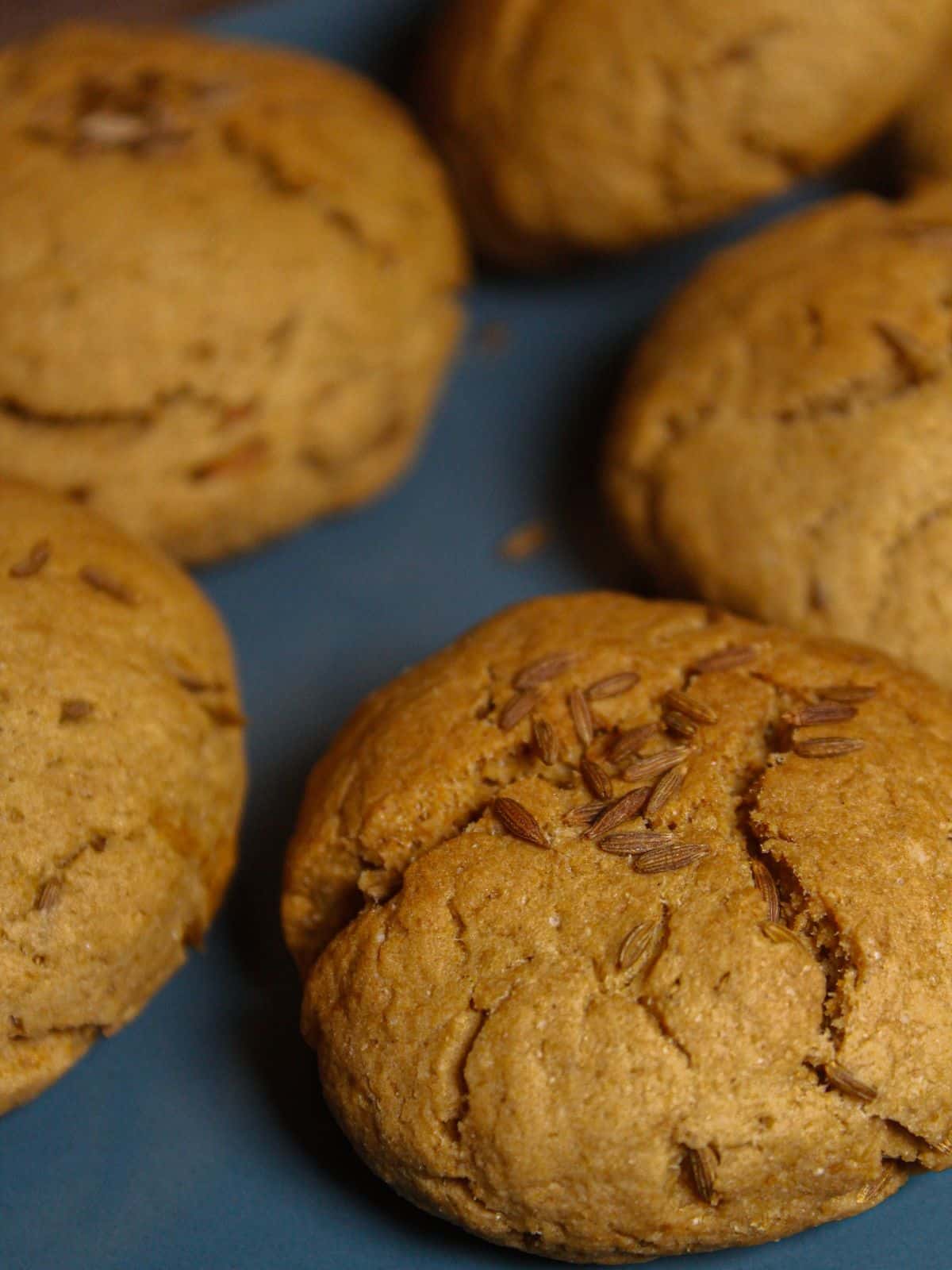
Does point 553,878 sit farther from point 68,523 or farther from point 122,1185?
point 68,523

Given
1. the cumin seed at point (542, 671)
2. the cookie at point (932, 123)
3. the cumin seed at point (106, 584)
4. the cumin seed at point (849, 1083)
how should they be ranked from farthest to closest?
1. the cookie at point (932, 123)
2. the cumin seed at point (106, 584)
3. the cumin seed at point (542, 671)
4. the cumin seed at point (849, 1083)

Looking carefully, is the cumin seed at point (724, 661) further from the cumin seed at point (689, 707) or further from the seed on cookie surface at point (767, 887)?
the seed on cookie surface at point (767, 887)

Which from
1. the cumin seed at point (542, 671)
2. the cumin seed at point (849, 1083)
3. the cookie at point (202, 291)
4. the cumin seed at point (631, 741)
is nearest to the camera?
the cumin seed at point (849, 1083)

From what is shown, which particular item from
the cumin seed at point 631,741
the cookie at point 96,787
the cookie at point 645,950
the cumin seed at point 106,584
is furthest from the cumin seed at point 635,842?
the cumin seed at point 106,584

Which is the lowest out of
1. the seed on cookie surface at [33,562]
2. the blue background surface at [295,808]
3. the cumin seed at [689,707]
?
the blue background surface at [295,808]

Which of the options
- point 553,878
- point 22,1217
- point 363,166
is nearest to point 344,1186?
point 22,1217

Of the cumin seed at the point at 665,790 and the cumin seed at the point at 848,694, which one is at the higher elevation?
the cumin seed at the point at 848,694
